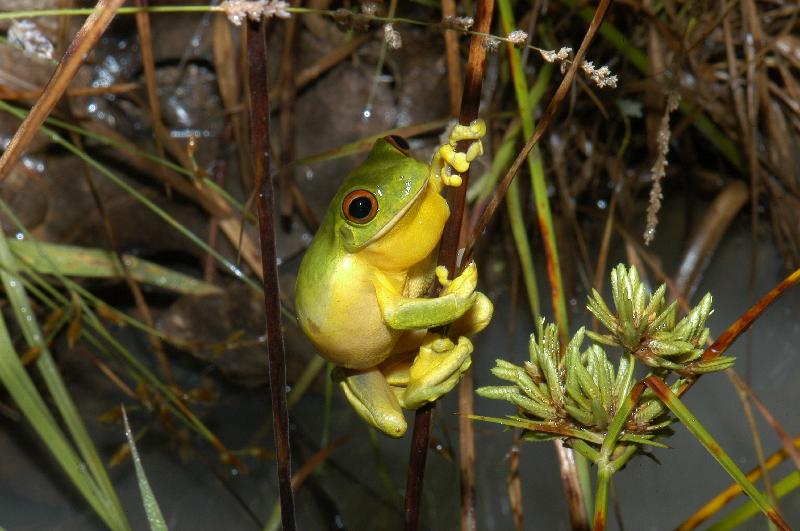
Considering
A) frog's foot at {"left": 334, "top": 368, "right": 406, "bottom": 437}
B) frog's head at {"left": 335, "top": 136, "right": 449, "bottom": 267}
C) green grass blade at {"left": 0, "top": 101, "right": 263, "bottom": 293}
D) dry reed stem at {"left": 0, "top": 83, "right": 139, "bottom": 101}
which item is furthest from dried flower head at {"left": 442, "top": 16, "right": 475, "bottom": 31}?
dry reed stem at {"left": 0, "top": 83, "right": 139, "bottom": 101}

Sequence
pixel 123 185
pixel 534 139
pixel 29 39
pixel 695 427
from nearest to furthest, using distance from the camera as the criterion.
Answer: pixel 695 427, pixel 534 139, pixel 123 185, pixel 29 39

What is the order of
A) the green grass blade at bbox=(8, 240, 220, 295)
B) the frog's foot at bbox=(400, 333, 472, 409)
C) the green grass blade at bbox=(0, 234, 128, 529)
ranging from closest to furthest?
the frog's foot at bbox=(400, 333, 472, 409) → the green grass blade at bbox=(0, 234, 128, 529) → the green grass blade at bbox=(8, 240, 220, 295)

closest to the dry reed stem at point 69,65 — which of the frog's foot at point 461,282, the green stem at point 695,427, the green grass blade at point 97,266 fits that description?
the frog's foot at point 461,282

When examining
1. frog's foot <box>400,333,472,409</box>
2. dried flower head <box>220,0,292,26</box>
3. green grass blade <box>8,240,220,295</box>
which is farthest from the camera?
green grass blade <box>8,240,220,295</box>

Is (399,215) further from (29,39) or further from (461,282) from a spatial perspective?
(29,39)

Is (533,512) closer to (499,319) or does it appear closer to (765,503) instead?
(499,319)

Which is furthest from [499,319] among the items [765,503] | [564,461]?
[765,503]

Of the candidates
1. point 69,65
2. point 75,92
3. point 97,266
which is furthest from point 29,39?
point 69,65

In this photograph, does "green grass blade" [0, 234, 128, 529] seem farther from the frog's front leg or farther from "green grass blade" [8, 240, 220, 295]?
the frog's front leg

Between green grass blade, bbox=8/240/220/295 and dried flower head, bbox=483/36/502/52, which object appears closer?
dried flower head, bbox=483/36/502/52
